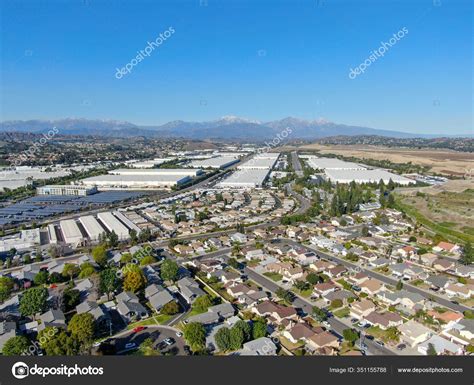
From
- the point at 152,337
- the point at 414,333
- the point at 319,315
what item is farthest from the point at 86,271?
the point at 414,333

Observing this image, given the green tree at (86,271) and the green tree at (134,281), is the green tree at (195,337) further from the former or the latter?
the green tree at (86,271)

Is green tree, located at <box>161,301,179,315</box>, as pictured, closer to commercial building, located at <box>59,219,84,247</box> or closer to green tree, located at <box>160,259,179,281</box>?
green tree, located at <box>160,259,179,281</box>

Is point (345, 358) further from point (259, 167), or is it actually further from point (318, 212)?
point (259, 167)

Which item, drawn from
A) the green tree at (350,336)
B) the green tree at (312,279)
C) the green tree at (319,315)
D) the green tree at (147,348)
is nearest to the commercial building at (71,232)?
the green tree at (147,348)

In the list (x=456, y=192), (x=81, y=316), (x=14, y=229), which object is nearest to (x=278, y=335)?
(x=81, y=316)

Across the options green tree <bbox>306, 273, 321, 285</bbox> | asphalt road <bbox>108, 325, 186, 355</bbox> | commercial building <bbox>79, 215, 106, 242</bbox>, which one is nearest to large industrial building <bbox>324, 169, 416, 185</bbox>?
commercial building <bbox>79, 215, 106, 242</bbox>
